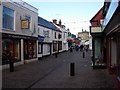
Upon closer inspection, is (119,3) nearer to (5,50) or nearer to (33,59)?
(5,50)

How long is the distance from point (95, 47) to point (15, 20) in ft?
26.2

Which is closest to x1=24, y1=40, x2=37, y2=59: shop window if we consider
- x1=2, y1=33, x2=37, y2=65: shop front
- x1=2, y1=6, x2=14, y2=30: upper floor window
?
x1=2, y1=33, x2=37, y2=65: shop front

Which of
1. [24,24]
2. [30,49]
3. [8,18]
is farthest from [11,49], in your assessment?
[30,49]

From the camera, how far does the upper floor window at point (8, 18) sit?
21900mm

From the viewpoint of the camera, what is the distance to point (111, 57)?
1673 centimetres

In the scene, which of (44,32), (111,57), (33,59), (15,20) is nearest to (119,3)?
(111,57)

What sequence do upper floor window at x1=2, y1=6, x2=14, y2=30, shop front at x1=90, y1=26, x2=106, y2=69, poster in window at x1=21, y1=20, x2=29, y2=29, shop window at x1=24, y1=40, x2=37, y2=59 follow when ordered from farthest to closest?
shop window at x1=24, y1=40, x2=37, y2=59, poster in window at x1=21, y1=20, x2=29, y2=29, upper floor window at x1=2, y1=6, x2=14, y2=30, shop front at x1=90, y1=26, x2=106, y2=69

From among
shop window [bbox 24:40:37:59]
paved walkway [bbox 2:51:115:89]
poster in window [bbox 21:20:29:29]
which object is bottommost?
paved walkway [bbox 2:51:115:89]

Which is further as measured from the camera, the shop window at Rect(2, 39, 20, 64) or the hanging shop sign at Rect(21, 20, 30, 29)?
the hanging shop sign at Rect(21, 20, 30, 29)

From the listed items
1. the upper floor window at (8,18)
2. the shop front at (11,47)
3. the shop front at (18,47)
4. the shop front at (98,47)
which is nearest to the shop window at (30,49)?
the shop front at (18,47)

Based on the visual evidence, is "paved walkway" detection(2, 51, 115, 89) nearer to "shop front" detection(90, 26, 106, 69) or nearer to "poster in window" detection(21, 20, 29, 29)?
"shop front" detection(90, 26, 106, 69)

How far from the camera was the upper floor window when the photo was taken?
71.9ft

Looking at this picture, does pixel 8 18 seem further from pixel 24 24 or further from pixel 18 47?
pixel 18 47

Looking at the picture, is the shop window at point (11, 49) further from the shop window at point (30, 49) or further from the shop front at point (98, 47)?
the shop front at point (98, 47)
